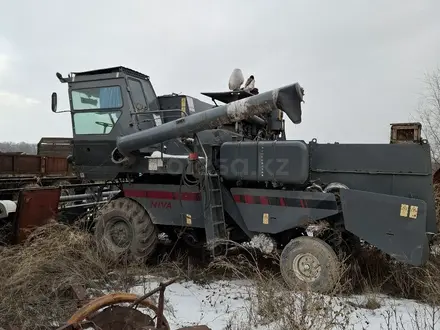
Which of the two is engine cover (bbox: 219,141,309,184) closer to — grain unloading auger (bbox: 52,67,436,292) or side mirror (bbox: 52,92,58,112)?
grain unloading auger (bbox: 52,67,436,292)

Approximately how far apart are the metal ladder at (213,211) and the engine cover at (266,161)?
0.19 meters

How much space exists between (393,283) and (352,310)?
1.28 meters

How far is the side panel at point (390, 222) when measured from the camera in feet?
14.8

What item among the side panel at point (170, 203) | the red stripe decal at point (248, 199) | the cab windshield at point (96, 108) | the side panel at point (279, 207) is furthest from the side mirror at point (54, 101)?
the red stripe decal at point (248, 199)

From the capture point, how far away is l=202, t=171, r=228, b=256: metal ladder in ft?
18.3

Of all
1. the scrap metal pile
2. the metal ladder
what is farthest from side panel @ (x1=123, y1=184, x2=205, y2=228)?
the scrap metal pile

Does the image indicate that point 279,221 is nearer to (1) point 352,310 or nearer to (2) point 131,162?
(1) point 352,310

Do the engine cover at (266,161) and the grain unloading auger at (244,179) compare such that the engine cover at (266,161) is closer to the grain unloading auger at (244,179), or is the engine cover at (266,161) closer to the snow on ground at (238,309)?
the grain unloading auger at (244,179)

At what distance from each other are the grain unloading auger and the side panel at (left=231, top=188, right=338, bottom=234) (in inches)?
0.5

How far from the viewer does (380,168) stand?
5043 mm

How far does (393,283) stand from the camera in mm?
5234

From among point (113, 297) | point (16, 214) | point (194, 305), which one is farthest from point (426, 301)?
point (16, 214)

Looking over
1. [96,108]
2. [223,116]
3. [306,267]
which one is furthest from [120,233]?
[306,267]

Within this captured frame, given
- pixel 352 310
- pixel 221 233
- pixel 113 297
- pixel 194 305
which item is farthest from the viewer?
pixel 221 233
